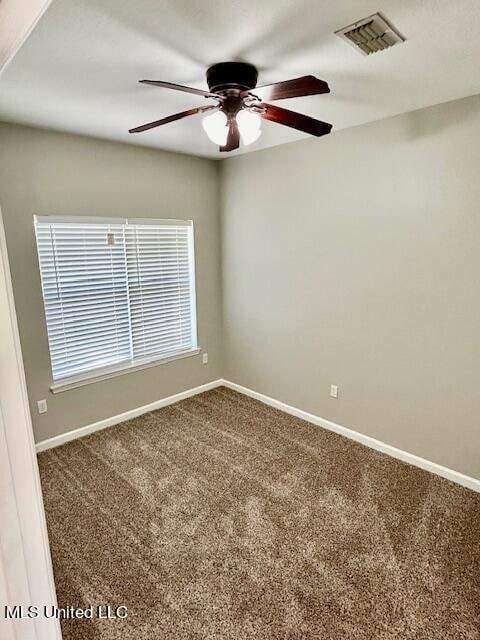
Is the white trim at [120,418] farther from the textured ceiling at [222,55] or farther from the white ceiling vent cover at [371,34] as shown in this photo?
the white ceiling vent cover at [371,34]

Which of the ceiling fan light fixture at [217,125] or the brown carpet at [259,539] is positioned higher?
the ceiling fan light fixture at [217,125]

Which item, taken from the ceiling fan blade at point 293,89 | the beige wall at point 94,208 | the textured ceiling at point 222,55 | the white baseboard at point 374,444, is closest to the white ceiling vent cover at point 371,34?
the textured ceiling at point 222,55

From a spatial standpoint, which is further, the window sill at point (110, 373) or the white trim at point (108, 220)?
the window sill at point (110, 373)

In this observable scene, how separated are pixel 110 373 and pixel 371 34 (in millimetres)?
3050

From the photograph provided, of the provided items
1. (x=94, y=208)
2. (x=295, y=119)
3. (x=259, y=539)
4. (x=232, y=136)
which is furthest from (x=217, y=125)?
(x=259, y=539)

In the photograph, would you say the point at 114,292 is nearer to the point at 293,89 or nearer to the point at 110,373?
the point at 110,373

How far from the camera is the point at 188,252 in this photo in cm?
374

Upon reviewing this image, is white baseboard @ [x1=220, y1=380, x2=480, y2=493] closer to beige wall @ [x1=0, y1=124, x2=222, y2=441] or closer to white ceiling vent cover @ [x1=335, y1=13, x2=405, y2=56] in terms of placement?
beige wall @ [x1=0, y1=124, x2=222, y2=441]

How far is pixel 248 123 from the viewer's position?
5.83ft

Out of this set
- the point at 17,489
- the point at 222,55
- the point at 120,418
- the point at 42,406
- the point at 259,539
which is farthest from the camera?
the point at 120,418

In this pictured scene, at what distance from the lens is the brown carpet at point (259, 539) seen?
5.30 feet

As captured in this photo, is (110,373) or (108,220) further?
(110,373)

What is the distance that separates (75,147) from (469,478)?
3.84 m

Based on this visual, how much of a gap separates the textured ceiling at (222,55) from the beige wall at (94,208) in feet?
1.19
